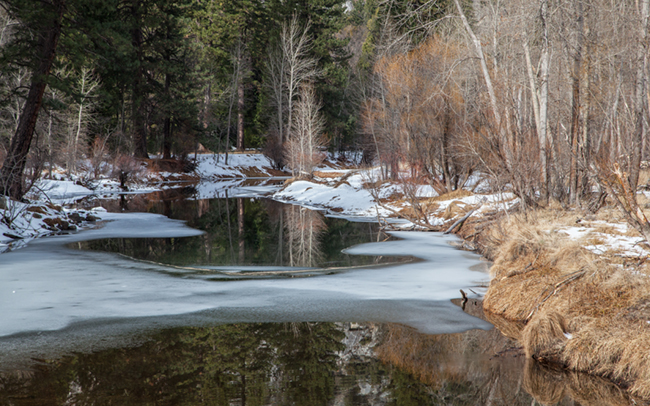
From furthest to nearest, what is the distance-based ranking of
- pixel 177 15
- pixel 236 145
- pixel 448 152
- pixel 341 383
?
pixel 236 145 < pixel 177 15 < pixel 448 152 < pixel 341 383

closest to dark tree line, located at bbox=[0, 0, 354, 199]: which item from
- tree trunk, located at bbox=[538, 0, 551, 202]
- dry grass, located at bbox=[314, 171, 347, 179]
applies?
dry grass, located at bbox=[314, 171, 347, 179]

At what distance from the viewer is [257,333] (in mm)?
6434

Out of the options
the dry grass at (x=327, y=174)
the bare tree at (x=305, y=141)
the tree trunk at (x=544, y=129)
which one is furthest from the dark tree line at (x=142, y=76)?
the tree trunk at (x=544, y=129)

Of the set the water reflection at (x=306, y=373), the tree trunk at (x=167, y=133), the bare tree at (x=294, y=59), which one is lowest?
the water reflection at (x=306, y=373)

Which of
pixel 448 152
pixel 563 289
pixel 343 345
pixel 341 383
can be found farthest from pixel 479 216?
pixel 341 383

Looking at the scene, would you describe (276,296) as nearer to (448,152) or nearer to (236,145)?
(448,152)

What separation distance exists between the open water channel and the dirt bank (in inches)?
9.7

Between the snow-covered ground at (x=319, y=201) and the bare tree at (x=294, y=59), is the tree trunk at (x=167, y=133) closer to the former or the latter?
the snow-covered ground at (x=319, y=201)

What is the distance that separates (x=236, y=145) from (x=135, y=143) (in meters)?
15.6

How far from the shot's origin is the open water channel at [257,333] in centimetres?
487

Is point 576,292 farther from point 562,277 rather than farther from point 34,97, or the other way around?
point 34,97

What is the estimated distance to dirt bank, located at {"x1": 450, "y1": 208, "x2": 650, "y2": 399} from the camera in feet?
17.0

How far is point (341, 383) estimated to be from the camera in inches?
197

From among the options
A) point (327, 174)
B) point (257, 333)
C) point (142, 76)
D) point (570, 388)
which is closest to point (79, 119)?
point (142, 76)
